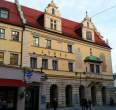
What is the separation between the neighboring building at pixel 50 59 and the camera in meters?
32.3

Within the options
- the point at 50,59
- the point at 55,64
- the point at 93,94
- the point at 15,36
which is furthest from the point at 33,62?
the point at 93,94

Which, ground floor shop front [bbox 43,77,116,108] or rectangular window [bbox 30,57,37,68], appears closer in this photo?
rectangular window [bbox 30,57,37,68]

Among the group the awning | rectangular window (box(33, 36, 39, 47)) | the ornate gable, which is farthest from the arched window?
the awning

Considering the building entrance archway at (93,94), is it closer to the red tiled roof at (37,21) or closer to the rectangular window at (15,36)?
the red tiled roof at (37,21)

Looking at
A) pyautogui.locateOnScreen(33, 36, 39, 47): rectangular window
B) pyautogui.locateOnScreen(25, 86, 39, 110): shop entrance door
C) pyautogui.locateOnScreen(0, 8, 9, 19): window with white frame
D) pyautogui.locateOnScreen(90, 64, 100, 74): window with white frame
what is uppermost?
pyautogui.locateOnScreen(0, 8, 9, 19): window with white frame

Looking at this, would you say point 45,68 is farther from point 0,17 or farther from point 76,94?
Result: point 0,17

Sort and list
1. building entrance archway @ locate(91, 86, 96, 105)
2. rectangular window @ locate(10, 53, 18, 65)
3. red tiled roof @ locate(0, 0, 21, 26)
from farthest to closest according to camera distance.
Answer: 1. building entrance archway @ locate(91, 86, 96, 105)
2. red tiled roof @ locate(0, 0, 21, 26)
3. rectangular window @ locate(10, 53, 18, 65)

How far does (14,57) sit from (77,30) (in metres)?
16.7

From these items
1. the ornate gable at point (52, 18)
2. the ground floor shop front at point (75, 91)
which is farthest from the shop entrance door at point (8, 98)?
the ornate gable at point (52, 18)

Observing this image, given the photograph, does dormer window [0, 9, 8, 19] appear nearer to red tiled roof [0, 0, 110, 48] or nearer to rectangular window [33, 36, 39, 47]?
red tiled roof [0, 0, 110, 48]

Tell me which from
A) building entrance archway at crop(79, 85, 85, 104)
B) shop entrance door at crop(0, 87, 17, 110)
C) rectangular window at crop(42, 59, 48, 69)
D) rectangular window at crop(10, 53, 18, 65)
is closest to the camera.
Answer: shop entrance door at crop(0, 87, 17, 110)

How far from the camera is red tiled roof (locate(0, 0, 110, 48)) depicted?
36.1 metres

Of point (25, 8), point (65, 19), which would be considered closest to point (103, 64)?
point (65, 19)

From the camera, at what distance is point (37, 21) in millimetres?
39969
